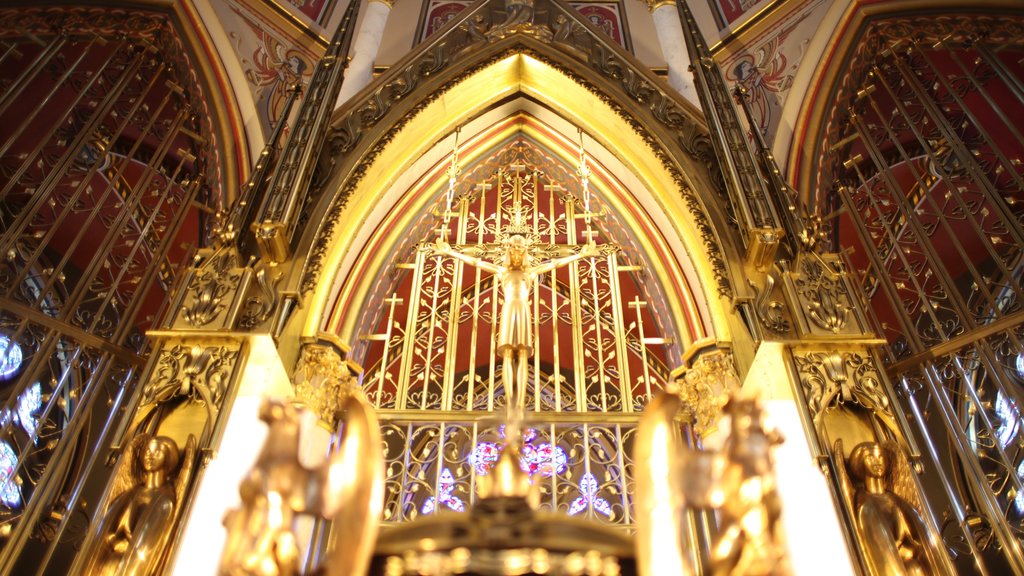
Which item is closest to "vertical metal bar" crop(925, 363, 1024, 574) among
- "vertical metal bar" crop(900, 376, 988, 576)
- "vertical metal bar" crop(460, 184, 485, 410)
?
"vertical metal bar" crop(900, 376, 988, 576)

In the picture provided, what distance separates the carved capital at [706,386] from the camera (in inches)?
198

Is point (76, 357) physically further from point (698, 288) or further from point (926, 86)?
point (926, 86)

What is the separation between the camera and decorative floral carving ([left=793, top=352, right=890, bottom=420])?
14.1 ft

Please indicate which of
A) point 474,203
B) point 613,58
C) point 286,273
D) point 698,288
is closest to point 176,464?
point 286,273

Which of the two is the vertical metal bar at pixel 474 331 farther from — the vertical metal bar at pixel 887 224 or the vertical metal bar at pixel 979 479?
the vertical metal bar at pixel 887 224

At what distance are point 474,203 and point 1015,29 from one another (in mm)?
5267

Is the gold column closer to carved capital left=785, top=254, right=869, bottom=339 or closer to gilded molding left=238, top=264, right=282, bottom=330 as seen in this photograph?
carved capital left=785, top=254, right=869, bottom=339

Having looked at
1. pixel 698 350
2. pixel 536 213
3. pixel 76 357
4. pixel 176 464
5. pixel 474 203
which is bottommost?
pixel 176 464

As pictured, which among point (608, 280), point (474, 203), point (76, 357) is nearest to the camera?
point (76, 357)

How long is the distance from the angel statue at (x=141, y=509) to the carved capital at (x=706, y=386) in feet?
10.8

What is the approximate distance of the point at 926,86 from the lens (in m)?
6.93

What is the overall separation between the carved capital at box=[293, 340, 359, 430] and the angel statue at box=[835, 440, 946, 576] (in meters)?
3.18

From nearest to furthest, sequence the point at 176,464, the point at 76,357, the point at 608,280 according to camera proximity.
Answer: the point at 176,464
the point at 76,357
the point at 608,280

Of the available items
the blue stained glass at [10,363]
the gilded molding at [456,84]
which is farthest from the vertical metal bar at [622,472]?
the blue stained glass at [10,363]
